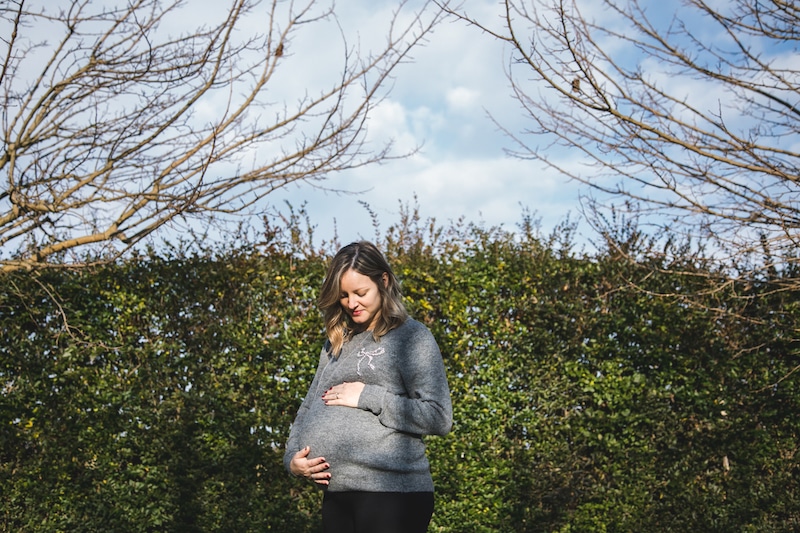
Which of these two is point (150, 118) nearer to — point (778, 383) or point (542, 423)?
point (542, 423)

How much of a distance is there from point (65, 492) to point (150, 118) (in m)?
2.42

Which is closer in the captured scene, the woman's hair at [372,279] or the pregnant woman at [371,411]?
the pregnant woman at [371,411]

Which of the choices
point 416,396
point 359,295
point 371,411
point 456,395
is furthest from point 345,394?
point 456,395

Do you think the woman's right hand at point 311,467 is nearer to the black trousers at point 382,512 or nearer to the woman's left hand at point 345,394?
the black trousers at point 382,512

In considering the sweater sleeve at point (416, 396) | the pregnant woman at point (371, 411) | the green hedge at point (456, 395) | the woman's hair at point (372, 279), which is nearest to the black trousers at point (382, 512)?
the pregnant woman at point (371, 411)

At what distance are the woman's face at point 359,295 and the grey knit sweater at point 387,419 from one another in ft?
0.34

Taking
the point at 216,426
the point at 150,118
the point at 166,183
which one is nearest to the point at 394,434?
the point at 216,426

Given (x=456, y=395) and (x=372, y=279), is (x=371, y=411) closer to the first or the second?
(x=372, y=279)

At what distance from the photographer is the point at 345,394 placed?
256cm

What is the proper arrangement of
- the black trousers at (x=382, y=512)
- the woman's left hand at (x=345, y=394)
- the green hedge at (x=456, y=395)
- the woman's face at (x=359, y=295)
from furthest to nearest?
the green hedge at (x=456, y=395) → the woman's face at (x=359, y=295) → the woman's left hand at (x=345, y=394) → the black trousers at (x=382, y=512)

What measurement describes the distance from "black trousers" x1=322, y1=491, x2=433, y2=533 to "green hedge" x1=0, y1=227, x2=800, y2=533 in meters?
2.46

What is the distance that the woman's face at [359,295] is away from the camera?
266cm

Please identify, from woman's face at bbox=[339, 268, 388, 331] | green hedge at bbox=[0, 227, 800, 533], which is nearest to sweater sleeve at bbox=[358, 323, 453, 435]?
woman's face at bbox=[339, 268, 388, 331]

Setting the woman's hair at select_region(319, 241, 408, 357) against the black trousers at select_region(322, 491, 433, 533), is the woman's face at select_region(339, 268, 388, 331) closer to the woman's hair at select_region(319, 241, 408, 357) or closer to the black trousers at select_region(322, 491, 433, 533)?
the woman's hair at select_region(319, 241, 408, 357)
